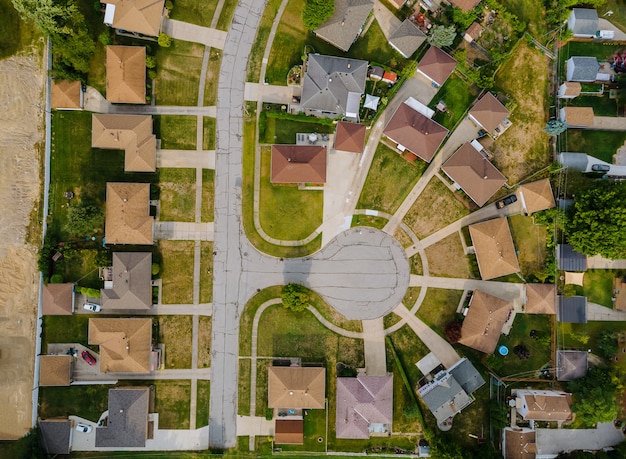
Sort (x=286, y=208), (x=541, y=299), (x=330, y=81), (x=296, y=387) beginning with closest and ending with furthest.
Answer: (x=296, y=387)
(x=330, y=81)
(x=541, y=299)
(x=286, y=208)

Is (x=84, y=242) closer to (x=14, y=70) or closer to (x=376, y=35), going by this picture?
(x=14, y=70)

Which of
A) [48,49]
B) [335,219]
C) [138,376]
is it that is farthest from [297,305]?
[48,49]

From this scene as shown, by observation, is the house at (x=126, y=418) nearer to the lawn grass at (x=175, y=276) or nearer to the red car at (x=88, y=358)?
the red car at (x=88, y=358)

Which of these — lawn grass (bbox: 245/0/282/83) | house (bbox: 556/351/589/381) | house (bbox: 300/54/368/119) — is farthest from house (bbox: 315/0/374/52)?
house (bbox: 556/351/589/381)

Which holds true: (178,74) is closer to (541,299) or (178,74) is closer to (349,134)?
(349,134)

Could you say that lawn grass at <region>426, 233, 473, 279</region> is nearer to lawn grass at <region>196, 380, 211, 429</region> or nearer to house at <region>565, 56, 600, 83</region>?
house at <region>565, 56, 600, 83</region>

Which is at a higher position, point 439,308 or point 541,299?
point 541,299

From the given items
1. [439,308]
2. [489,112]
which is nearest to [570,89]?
[489,112]
